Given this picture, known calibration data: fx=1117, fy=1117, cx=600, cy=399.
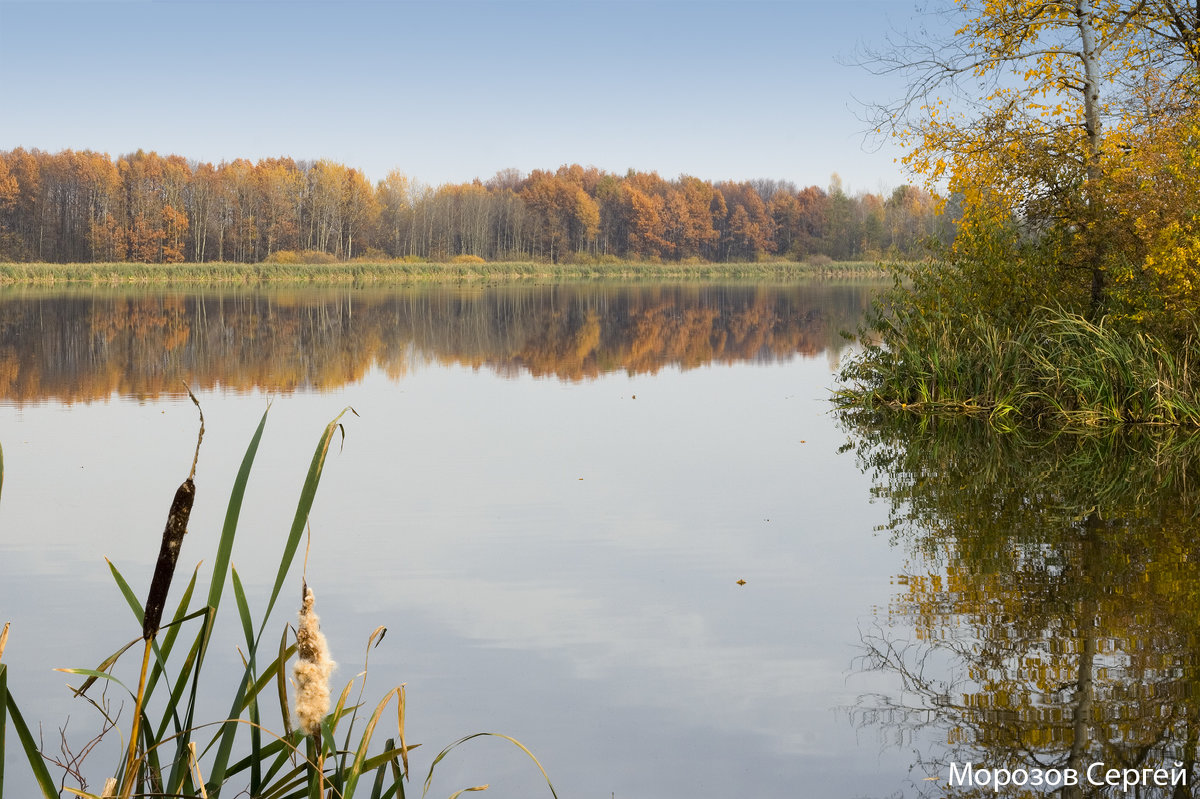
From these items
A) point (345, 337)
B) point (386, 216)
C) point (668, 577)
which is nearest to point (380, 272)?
point (386, 216)

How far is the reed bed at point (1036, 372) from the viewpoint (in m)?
12.3

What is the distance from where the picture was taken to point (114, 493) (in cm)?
984

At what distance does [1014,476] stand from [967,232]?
5.96 metres

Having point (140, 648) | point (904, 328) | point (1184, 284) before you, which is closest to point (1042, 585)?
point (140, 648)

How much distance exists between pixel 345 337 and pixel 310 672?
26.4 meters

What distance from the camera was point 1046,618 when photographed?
5.97 m

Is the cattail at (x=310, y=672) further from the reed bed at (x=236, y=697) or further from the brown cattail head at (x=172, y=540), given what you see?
the brown cattail head at (x=172, y=540)

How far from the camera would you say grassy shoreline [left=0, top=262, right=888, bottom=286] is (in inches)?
2425

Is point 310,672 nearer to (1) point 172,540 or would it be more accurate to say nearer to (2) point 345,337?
(1) point 172,540

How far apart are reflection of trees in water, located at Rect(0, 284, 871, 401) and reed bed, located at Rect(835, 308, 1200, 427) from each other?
20.1 feet

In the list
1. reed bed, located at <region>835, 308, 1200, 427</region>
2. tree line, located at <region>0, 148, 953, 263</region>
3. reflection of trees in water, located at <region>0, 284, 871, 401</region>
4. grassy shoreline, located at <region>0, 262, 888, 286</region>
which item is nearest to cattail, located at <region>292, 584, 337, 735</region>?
reed bed, located at <region>835, 308, 1200, 427</region>

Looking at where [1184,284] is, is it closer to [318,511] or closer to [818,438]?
[818,438]

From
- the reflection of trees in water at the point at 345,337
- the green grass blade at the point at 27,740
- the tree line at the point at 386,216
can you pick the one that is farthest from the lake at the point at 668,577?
the tree line at the point at 386,216

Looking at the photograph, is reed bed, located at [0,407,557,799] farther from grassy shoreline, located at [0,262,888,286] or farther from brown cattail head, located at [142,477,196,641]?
grassy shoreline, located at [0,262,888,286]
